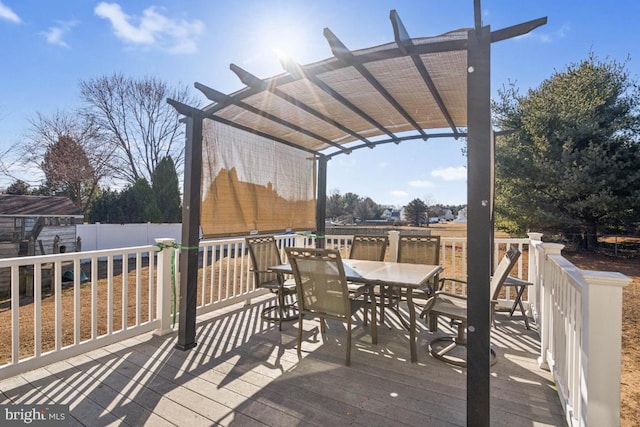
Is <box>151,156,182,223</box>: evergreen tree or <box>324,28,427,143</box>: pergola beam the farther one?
<box>151,156,182,223</box>: evergreen tree

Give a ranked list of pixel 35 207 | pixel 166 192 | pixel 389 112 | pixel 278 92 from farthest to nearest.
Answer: pixel 166 192
pixel 35 207
pixel 389 112
pixel 278 92

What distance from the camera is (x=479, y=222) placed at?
5.87 ft

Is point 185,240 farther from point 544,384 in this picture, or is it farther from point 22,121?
point 22,121

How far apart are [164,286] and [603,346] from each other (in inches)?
Result: 138

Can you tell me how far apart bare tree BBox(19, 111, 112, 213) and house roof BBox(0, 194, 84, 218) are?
138 inches

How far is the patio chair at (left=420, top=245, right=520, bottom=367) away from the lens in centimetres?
261

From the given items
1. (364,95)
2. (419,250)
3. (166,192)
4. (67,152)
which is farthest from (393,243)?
(67,152)

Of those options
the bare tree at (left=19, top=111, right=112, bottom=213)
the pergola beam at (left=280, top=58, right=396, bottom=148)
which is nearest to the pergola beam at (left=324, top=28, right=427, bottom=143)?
the pergola beam at (left=280, top=58, right=396, bottom=148)

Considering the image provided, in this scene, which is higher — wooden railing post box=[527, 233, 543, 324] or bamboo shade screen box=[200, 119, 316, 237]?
bamboo shade screen box=[200, 119, 316, 237]

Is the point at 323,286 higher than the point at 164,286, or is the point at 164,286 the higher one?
the point at 323,286

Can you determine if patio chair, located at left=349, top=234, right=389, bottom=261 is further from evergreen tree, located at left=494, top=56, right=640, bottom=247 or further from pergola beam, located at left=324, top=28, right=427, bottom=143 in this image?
evergreen tree, located at left=494, top=56, right=640, bottom=247

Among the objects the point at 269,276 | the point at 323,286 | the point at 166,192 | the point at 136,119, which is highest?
the point at 136,119

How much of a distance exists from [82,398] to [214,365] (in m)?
0.88

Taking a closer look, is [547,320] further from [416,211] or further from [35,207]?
[416,211]
